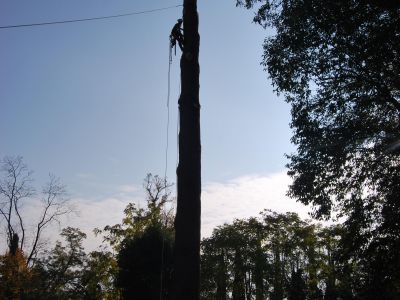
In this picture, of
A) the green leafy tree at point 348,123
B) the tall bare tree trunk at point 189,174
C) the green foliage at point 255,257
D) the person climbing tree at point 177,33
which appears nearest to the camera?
the tall bare tree trunk at point 189,174

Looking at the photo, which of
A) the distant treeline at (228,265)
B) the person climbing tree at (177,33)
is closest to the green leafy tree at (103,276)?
the distant treeline at (228,265)

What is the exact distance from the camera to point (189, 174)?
4297mm

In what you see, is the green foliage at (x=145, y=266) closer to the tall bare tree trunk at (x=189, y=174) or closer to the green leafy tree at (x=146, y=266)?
the green leafy tree at (x=146, y=266)

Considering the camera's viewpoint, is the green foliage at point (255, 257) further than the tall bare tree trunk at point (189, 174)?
Yes

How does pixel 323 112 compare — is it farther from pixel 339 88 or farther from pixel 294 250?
pixel 294 250

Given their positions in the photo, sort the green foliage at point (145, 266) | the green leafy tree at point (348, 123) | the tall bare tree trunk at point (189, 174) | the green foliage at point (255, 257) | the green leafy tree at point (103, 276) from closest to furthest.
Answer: the tall bare tree trunk at point (189, 174), the green leafy tree at point (348, 123), the green foliage at point (145, 266), the green leafy tree at point (103, 276), the green foliage at point (255, 257)

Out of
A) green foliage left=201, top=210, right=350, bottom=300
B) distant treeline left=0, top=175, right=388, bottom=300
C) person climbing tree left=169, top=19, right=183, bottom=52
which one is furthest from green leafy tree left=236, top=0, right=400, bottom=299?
green foliage left=201, top=210, right=350, bottom=300

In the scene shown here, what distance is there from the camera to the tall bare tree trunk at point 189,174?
3883 mm

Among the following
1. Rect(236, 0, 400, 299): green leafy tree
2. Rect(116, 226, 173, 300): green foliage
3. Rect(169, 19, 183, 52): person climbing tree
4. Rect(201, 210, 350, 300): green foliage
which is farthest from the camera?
Rect(201, 210, 350, 300): green foliage

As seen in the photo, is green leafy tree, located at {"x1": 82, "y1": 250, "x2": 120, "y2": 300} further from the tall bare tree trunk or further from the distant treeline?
the tall bare tree trunk

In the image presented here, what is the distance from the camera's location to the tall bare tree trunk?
153 inches

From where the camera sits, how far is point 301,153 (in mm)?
12219

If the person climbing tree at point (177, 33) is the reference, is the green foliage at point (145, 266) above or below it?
below

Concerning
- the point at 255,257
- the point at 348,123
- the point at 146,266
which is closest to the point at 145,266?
the point at 146,266
